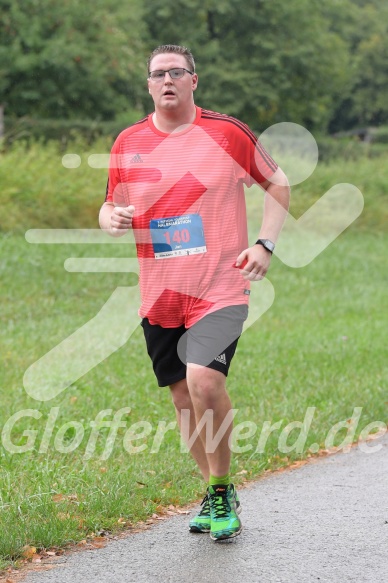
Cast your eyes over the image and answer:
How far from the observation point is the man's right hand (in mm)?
4836

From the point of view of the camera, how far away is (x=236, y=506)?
17.1 feet

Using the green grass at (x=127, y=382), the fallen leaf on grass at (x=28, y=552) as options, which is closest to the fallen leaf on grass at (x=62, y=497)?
the green grass at (x=127, y=382)

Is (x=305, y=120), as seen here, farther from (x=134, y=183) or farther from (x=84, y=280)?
(x=134, y=183)

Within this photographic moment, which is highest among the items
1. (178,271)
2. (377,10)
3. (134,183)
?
(377,10)

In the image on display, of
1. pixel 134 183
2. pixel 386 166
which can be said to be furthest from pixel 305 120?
pixel 134 183

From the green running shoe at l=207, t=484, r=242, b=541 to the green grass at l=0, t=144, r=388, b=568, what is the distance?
0.52 m

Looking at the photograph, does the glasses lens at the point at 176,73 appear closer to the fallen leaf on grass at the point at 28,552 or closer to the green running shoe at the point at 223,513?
the green running shoe at the point at 223,513

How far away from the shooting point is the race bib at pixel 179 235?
16.1 feet

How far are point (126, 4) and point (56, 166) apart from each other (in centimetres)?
2178

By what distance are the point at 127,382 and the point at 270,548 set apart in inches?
179

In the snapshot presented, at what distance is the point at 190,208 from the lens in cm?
493
